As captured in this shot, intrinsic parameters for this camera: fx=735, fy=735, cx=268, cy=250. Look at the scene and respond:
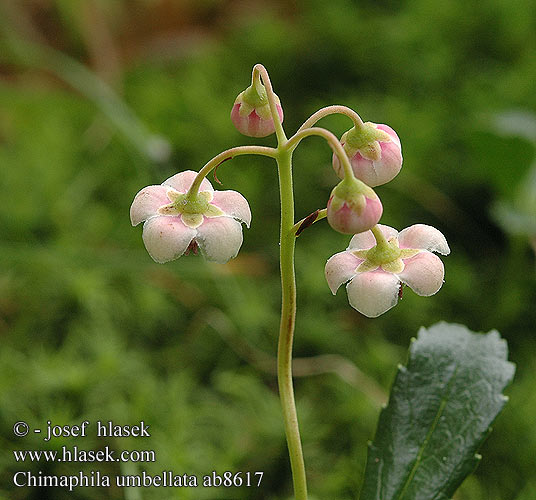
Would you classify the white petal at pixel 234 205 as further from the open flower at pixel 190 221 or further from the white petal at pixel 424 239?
the white petal at pixel 424 239

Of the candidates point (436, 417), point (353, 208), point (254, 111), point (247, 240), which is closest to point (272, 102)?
point (254, 111)

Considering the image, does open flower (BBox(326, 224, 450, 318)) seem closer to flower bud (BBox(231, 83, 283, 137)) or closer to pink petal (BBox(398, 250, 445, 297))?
pink petal (BBox(398, 250, 445, 297))

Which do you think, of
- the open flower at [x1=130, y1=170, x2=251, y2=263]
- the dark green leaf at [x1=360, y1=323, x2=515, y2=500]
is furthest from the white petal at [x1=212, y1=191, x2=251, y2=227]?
the dark green leaf at [x1=360, y1=323, x2=515, y2=500]

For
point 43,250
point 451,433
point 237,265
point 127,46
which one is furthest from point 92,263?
point 127,46

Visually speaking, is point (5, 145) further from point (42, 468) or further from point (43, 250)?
point (42, 468)

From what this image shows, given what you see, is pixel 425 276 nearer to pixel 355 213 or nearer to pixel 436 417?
pixel 355 213
